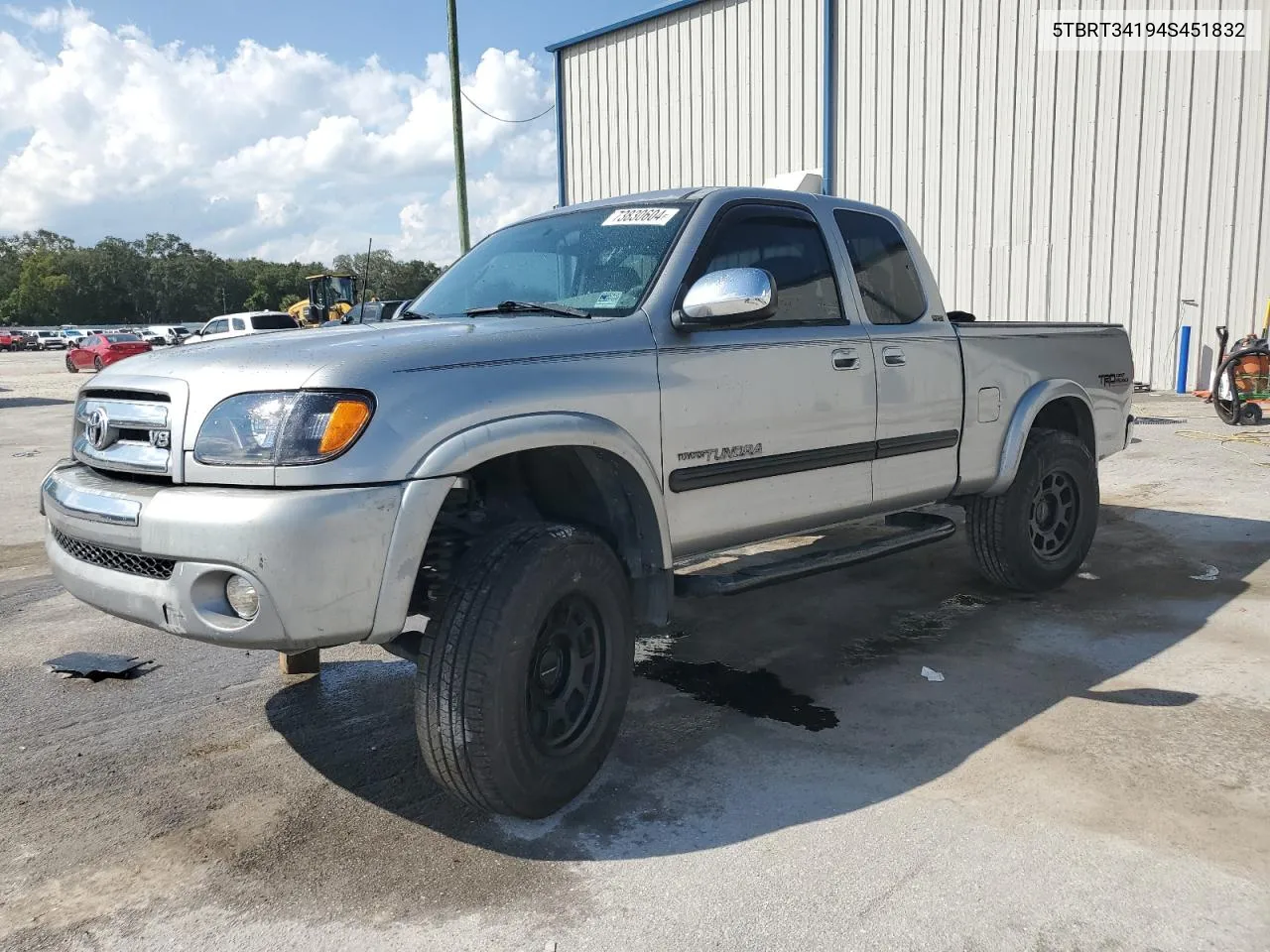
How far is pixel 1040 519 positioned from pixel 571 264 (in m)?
2.93

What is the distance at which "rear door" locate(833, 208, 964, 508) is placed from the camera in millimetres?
4152

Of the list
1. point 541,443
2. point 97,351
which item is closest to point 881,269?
point 541,443

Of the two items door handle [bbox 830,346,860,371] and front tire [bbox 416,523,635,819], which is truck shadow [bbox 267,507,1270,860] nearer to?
front tire [bbox 416,523,635,819]

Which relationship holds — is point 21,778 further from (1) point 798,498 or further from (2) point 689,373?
(1) point 798,498

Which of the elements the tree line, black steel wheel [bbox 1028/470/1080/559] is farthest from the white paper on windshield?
the tree line

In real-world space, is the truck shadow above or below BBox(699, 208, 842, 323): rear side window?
below

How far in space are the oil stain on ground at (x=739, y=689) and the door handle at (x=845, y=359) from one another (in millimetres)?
1297

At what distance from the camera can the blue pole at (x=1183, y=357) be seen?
14.3 meters

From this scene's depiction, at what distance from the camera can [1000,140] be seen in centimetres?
1562

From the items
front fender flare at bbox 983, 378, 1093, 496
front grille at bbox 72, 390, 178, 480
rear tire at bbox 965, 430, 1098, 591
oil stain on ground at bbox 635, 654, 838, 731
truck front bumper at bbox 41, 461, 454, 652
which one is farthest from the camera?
rear tire at bbox 965, 430, 1098, 591

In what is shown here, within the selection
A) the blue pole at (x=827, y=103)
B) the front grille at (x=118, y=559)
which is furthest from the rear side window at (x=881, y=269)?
the blue pole at (x=827, y=103)

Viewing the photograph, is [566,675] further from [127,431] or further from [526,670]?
[127,431]

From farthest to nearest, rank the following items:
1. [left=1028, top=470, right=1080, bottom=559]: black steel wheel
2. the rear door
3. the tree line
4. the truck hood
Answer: the tree line → [left=1028, top=470, right=1080, bottom=559]: black steel wheel → the rear door → the truck hood

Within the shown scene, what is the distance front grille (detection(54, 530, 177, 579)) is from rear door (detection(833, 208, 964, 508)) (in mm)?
2697
